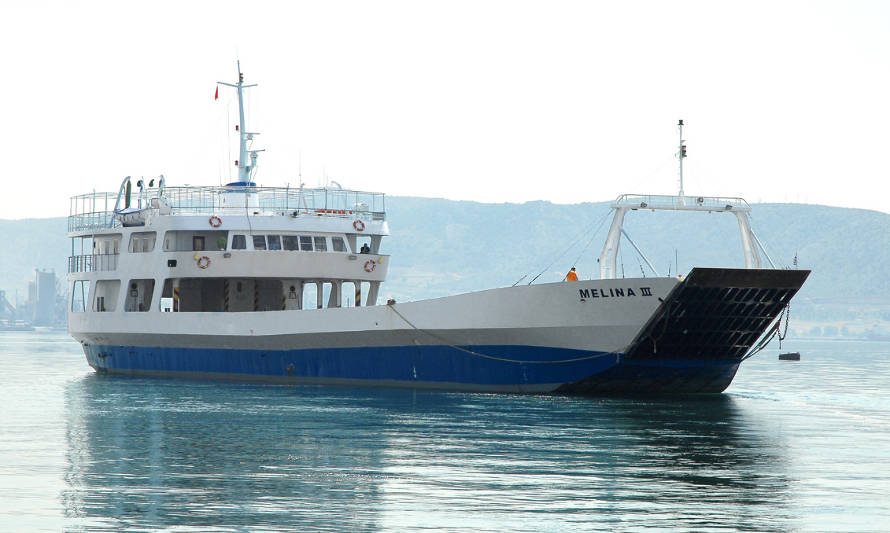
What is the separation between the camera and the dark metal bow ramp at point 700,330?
33.6m

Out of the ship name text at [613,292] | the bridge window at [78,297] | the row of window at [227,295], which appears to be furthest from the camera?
the bridge window at [78,297]

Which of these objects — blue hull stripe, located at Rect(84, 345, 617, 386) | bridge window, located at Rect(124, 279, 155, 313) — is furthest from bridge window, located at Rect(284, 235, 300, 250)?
bridge window, located at Rect(124, 279, 155, 313)

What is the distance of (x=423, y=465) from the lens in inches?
846

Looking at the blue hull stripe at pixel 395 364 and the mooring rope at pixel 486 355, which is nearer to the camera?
the mooring rope at pixel 486 355

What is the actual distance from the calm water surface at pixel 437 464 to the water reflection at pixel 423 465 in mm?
58

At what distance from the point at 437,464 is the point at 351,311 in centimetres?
1721

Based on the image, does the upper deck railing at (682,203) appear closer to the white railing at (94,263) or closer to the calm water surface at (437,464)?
the calm water surface at (437,464)

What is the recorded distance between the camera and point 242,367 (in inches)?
1708

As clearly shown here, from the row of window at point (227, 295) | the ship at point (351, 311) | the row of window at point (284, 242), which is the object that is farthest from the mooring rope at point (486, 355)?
the row of window at point (227, 295)

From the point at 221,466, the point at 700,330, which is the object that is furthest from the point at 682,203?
the point at 221,466

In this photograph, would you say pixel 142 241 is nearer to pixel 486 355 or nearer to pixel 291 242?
pixel 291 242

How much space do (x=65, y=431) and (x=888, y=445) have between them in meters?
17.9

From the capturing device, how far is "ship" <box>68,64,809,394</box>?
3481 cm

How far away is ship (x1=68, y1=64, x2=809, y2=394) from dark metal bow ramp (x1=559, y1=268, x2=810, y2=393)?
0.20ft
